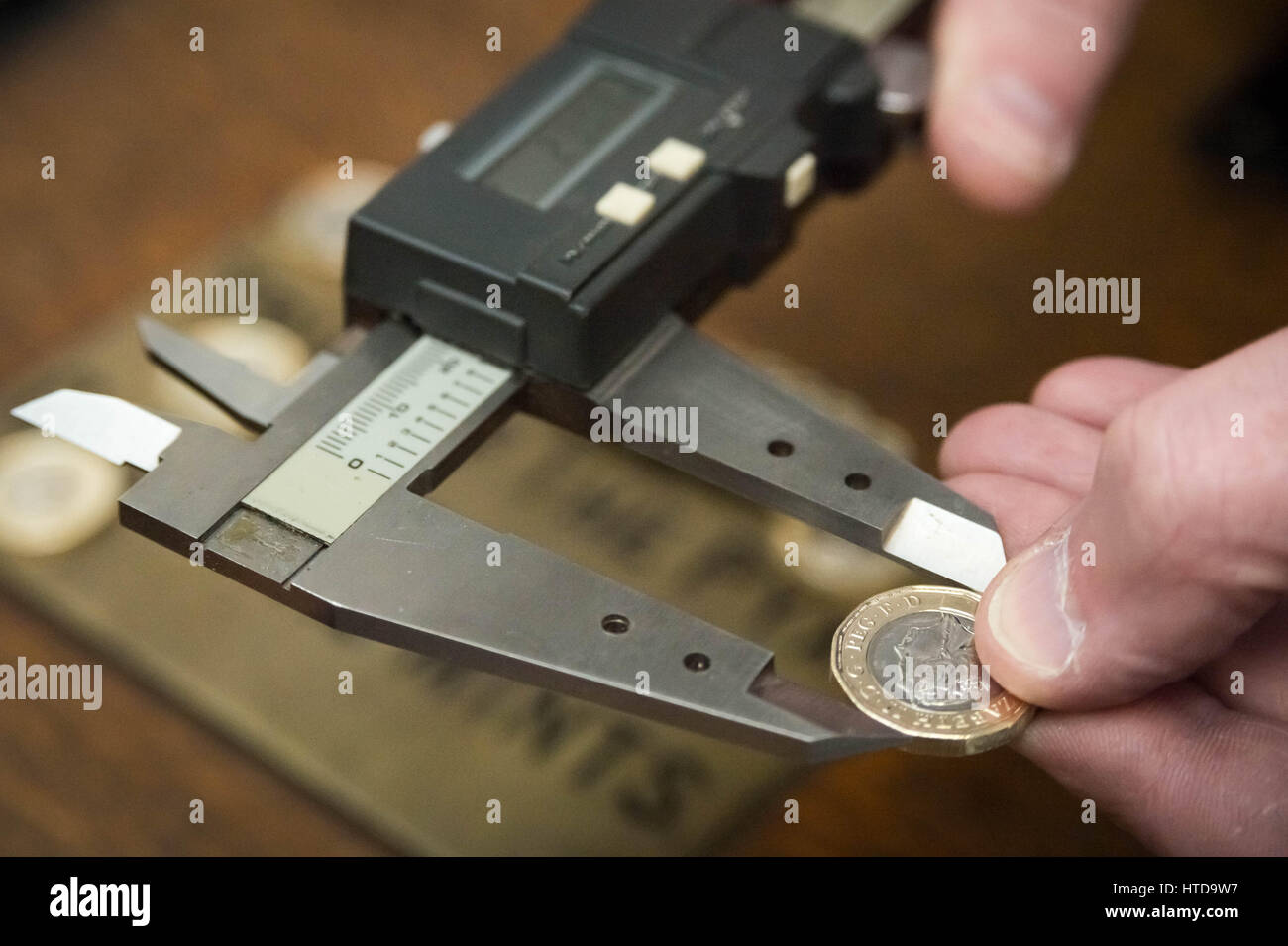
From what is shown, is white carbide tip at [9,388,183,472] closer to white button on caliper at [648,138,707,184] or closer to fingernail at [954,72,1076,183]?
white button on caliper at [648,138,707,184]

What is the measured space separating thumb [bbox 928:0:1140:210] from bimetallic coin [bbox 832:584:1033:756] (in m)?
0.45

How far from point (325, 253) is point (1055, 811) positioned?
85cm

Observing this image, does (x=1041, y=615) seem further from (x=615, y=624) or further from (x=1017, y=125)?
(x=1017, y=125)

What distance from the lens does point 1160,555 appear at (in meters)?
0.74

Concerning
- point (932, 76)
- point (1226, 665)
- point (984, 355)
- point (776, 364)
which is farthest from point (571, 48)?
point (1226, 665)

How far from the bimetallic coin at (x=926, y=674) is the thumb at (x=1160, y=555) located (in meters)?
0.02

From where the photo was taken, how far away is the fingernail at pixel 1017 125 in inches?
47.3

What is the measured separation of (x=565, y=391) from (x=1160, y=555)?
0.37 m

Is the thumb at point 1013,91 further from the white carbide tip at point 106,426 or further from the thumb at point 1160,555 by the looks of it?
the white carbide tip at point 106,426

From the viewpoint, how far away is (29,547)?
1310mm

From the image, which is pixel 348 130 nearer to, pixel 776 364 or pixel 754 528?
pixel 776 364

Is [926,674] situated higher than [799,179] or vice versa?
[799,179]

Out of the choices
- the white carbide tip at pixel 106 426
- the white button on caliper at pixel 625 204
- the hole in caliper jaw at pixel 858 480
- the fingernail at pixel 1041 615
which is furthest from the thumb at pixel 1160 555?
the white carbide tip at pixel 106 426

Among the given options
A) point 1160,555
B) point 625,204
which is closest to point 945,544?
point 1160,555
